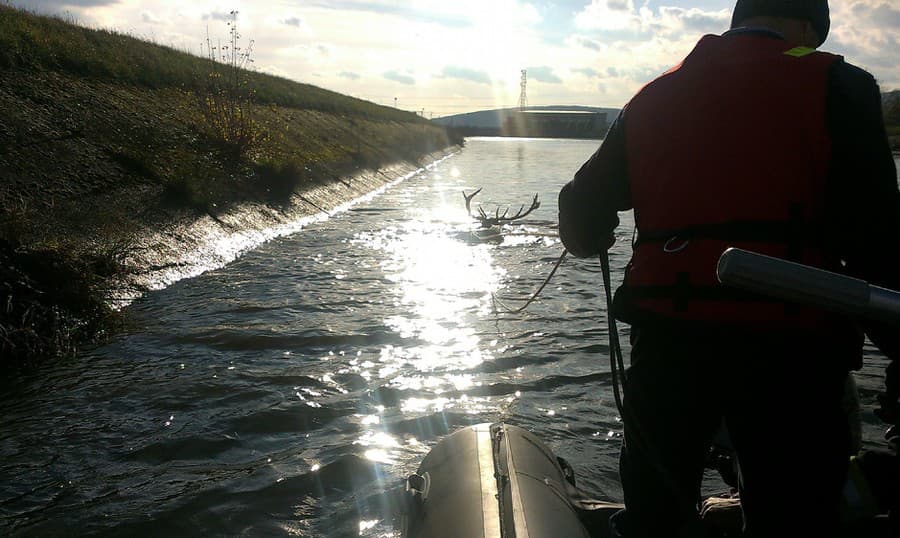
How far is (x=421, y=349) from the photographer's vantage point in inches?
339

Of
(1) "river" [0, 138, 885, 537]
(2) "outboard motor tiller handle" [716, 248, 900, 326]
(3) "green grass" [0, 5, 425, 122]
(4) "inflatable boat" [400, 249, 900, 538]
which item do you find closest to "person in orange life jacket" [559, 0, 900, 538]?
(4) "inflatable boat" [400, 249, 900, 538]

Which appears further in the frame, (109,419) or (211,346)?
(211,346)

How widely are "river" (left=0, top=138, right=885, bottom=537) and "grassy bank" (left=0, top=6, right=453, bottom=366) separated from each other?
625 millimetres

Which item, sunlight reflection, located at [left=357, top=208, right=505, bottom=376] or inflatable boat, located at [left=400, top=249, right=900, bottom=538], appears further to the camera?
sunlight reflection, located at [left=357, top=208, right=505, bottom=376]

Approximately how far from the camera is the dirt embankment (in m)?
7.69

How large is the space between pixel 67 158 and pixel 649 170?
11399mm

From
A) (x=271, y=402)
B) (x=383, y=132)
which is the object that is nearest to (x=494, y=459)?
(x=271, y=402)

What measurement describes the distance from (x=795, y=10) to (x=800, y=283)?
138 centimetres

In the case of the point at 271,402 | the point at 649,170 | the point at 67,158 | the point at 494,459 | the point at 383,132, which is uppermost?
the point at 383,132

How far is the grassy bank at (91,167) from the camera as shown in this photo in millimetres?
7723

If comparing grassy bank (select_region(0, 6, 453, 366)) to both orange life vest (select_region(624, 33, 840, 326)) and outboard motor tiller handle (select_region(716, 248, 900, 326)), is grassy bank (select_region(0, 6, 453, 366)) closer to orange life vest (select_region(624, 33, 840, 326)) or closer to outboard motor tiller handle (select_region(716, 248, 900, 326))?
orange life vest (select_region(624, 33, 840, 326))

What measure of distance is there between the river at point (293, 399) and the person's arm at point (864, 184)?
11.1 ft

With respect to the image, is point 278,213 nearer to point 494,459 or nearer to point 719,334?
Result: point 494,459

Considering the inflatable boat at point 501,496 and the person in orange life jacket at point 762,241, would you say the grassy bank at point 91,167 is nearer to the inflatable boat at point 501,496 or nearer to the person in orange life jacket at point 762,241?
the inflatable boat at point 501,496
